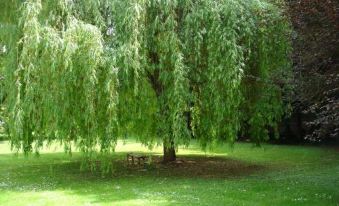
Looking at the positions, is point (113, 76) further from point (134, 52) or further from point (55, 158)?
point (55, 158)

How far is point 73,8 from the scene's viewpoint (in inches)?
516

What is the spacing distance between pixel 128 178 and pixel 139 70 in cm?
A: 330

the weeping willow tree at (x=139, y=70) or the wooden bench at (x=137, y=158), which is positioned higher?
the weeping willow tree at (x=139, y=70)

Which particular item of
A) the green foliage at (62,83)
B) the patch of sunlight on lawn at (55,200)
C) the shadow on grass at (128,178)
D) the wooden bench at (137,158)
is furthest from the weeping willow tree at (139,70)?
the wooden bench at (137,158)

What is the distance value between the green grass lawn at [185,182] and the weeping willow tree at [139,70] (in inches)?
44.5

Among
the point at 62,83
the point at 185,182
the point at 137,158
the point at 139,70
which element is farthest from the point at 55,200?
the point at 137,158

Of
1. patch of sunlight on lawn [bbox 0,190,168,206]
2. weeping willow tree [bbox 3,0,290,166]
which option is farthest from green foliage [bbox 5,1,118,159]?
patch of sunlight on lawn [bbox 0,190,168,206]

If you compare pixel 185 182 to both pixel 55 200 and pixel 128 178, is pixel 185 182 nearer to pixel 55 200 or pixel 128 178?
pixel 128 178

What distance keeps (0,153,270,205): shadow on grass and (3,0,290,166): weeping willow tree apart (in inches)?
41.5

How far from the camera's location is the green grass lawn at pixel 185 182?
10.6 m

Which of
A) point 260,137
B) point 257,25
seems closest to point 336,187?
point 260,137

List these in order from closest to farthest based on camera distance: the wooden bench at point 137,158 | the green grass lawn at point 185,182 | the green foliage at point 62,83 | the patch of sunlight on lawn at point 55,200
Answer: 1. the patch of sunlight on lawn at point 55,200
2. the green grass lawn at point 185,182
3. the green foliage at point 62,83
4. the wooden bench at point 137,158

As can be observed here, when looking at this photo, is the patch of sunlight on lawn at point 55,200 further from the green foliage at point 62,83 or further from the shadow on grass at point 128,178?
the green foliage at point 62,83

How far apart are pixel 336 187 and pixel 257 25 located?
5.46 m
